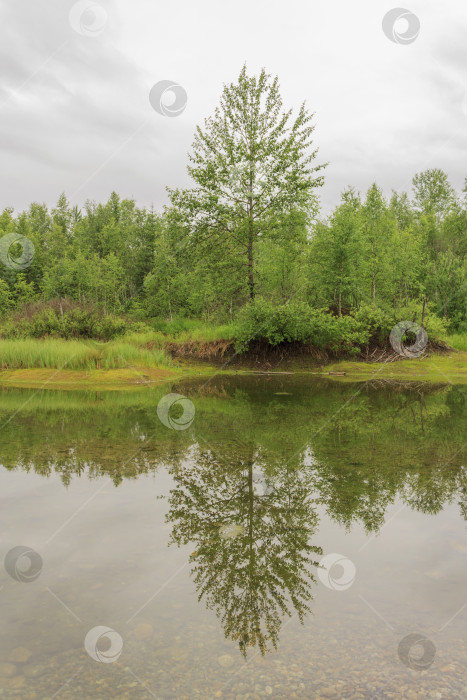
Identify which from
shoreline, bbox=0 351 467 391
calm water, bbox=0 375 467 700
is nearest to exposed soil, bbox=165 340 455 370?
shoreline, bbox=0 351 467 391

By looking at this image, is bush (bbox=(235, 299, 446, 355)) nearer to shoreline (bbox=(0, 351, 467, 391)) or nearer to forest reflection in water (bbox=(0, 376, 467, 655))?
shoreline (bbox=(0, 351, 467, 391))

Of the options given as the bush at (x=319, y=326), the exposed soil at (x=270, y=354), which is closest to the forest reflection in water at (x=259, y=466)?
the bush at (x=319, y=326)

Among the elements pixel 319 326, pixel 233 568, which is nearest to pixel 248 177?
pixel 319 326

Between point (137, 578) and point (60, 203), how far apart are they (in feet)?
298

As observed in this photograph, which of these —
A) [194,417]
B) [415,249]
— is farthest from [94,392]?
[415,249]

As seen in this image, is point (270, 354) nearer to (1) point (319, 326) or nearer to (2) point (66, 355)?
(1) point (319, 326)

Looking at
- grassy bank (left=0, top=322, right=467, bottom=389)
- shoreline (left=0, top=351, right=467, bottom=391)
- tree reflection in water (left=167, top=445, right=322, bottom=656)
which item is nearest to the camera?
tree reflection in water (left=167, top=445, right=322, bottom=656)

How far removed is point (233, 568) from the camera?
3963 mm

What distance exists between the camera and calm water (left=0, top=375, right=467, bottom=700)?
9.07 ft

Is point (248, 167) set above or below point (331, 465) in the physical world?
above

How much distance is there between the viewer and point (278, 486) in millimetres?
6145

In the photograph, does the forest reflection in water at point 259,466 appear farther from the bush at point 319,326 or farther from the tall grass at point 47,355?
the bush at point 319,326

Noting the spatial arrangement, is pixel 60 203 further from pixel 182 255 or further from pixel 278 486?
pixel 278 486

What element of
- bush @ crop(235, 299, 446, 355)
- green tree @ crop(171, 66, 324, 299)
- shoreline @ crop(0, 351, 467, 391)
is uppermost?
green tree @ crop(171, 66, 324, 299)
